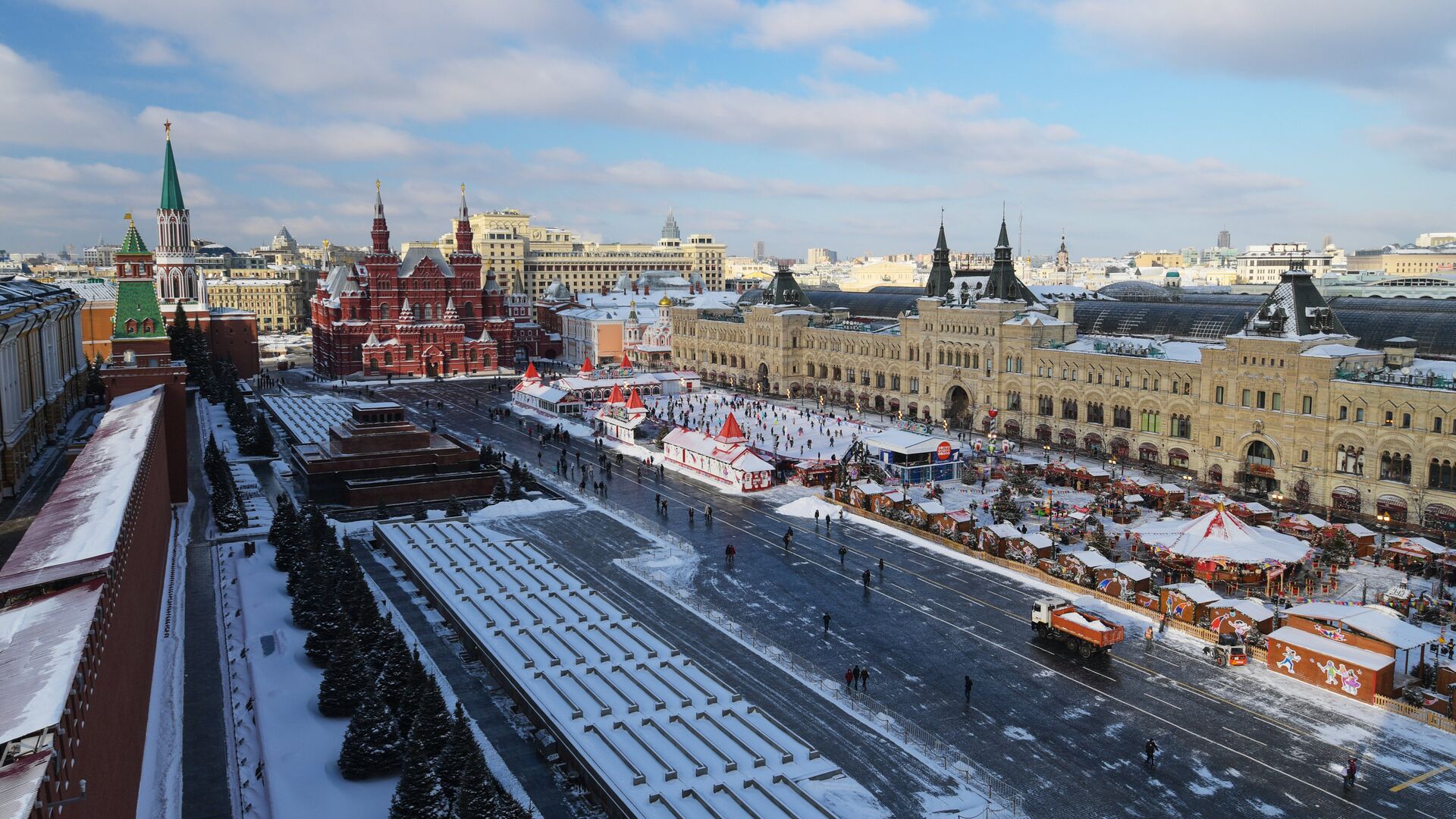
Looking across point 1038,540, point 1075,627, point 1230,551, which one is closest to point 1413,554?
point 1230,551

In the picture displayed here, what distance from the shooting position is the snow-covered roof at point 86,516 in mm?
20344

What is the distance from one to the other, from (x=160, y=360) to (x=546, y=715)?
3176cm

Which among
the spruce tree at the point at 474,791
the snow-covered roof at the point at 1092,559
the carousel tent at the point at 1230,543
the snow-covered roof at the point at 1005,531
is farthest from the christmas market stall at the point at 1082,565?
the spruce tree at the point at 474,791

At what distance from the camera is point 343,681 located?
29.0m

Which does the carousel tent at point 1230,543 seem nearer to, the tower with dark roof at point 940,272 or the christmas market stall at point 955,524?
the christmas market stall at point 955,524

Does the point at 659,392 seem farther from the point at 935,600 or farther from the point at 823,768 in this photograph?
the point at 823,768

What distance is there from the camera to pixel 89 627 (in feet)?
57.9

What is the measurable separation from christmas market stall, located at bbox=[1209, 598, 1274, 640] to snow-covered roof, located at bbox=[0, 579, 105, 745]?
109 feet

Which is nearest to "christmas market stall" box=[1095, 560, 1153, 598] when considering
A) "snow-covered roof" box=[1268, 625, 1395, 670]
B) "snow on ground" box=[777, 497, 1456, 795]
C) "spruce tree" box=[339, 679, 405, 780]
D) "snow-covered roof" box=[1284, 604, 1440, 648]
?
"snow on ground" box=[777, 497, 1456, 795]

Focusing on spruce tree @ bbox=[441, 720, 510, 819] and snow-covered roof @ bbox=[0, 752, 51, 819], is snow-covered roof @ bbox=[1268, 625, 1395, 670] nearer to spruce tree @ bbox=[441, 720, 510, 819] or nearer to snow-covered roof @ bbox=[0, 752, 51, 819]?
spruce tree @ bbox=[441, 720, 510, 819]

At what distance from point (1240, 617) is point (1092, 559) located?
21.4 ft

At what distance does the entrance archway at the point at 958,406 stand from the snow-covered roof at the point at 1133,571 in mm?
39541

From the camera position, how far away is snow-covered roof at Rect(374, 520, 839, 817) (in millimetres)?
24891

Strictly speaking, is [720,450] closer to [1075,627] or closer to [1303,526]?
[1075,627]
